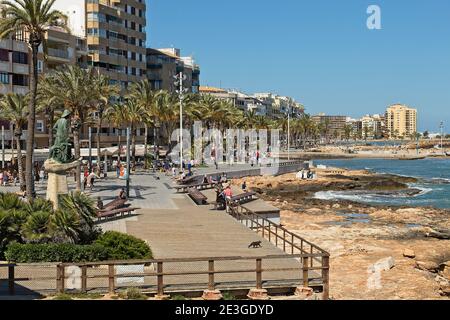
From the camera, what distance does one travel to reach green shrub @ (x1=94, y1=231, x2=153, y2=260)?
621 inches

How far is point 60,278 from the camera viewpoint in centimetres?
1288

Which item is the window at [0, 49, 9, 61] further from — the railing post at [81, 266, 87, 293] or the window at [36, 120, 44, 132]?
the railing post at [81, 266, 87, 293]

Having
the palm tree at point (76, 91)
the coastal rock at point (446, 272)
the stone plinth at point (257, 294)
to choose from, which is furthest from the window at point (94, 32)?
the stone plinth at point (257, 294)

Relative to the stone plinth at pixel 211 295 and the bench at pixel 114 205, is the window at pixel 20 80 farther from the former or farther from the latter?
the stone plinth at pixel 211 295

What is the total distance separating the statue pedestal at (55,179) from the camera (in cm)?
1888

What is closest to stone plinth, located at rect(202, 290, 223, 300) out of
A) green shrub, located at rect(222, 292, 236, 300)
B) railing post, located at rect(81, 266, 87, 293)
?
green shrub, located at rect(222, 292, 236, 300)

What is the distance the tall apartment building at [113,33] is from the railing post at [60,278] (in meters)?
73.6

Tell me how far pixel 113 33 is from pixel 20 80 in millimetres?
27447

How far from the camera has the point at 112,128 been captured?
83938 mm

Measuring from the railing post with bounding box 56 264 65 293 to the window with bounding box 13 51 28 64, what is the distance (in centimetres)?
5432

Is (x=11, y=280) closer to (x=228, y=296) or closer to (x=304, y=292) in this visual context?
(x=228, y=296)

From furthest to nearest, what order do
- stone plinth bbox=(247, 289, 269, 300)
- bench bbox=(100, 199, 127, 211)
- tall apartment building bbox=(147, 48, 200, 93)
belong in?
tall apartment building bbox=(147, 48, 200, 93), bench bbox=(100, 199, 127, 211), stone plinth bbox=(247, 289, 269, 300)

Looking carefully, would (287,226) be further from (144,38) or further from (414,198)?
(144,38)

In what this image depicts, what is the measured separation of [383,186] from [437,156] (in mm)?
120884
